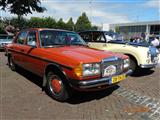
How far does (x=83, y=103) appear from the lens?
204 inches

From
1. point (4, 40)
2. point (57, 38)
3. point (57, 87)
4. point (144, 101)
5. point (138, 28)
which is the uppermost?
point (138, 28)

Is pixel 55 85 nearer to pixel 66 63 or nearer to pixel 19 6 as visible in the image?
pixel 66 63

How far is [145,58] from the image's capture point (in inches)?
314

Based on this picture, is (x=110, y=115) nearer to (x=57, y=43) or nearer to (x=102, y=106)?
(x=102, y=106)

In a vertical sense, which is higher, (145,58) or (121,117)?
(145,58)

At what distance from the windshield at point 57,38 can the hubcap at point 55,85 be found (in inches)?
41.3

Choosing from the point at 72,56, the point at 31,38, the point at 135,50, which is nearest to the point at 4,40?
the point at 31,38

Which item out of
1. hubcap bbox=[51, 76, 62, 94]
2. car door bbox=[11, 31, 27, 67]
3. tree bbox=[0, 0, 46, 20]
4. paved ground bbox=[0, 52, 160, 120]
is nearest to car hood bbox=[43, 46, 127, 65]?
hubcap bbox=[51, 76, 62, 94]

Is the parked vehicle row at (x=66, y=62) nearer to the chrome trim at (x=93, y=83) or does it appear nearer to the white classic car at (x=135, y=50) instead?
the chrome trim at (x=93, y=83)

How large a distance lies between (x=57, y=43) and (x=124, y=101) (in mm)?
2353

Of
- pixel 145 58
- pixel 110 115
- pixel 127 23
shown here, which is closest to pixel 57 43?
pixel 110 115

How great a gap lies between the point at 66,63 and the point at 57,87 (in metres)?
0.80

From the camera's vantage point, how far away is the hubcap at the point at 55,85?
17.3 ft

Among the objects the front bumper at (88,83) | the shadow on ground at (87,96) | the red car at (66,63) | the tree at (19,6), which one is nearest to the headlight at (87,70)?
the red car at (66,63)
